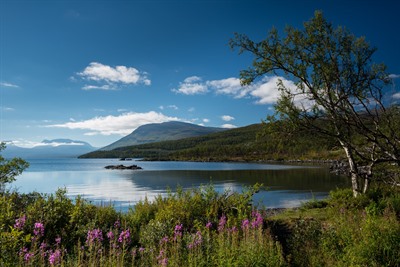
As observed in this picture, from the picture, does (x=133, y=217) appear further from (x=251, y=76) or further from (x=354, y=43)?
(x=354, y=43)

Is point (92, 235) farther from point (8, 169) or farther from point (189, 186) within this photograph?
point (189, 186)

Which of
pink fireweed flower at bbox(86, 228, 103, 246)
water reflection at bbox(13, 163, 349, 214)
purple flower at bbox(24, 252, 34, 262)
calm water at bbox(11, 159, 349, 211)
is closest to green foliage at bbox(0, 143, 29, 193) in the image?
water reflection at bbox(13, 163, 349, 214)

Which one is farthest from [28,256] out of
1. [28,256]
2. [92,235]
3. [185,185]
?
[185,185]

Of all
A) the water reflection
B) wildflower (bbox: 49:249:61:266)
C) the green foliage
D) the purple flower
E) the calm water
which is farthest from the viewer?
the calm water

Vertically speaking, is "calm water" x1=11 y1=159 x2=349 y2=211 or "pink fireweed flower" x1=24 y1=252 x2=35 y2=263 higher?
"pink fireweed flower" x1=24 y1=252 x2=35 y2=263

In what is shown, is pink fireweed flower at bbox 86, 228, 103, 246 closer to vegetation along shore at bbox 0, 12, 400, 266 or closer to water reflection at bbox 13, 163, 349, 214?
vegetation along shore at bbox 0, 12, 400, 266

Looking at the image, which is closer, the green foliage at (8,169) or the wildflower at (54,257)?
the wildflower at (54,257)

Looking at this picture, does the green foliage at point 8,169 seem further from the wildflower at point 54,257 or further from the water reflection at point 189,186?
the wildflower at point 54,257

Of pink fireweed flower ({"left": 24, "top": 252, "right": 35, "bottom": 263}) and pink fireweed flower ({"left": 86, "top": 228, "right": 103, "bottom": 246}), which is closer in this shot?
pink fireweed flower ({"left": 24, "top": 252, "right": 35, "bottom": 263})

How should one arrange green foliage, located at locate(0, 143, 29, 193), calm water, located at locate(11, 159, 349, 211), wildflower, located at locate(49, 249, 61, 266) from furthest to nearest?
calm water, located at locate(11, 159, 349, 211)
green foliage, located at locate(0, 143, 29, 193)
wildflower, located at locate(49, 249, 61, 266)

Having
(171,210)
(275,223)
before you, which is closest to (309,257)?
(275,223)

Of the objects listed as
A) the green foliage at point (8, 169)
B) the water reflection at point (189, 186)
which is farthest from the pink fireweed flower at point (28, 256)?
the green foliage at point (8, 169)

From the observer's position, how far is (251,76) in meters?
12.9

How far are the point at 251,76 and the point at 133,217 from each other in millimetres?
7627
